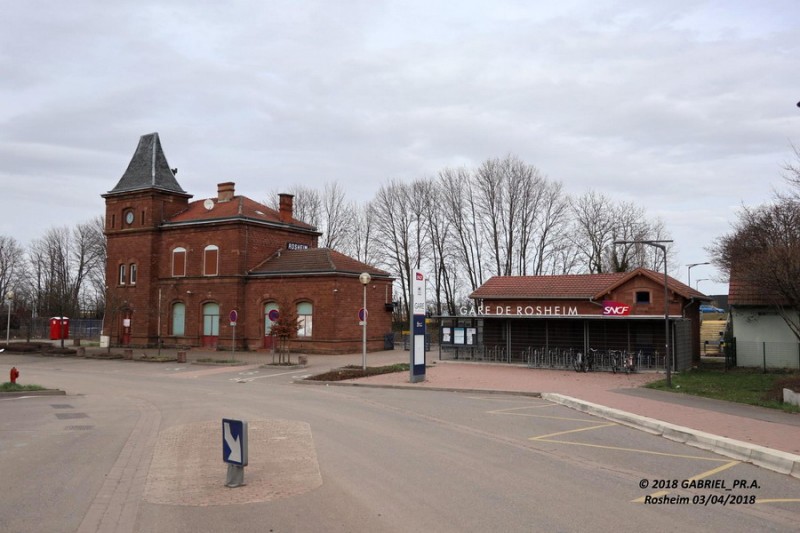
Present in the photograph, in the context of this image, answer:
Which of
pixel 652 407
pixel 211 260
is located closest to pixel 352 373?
pixel 652 407

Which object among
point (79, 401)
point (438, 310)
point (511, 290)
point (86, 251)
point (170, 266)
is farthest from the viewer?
point (86, 251)

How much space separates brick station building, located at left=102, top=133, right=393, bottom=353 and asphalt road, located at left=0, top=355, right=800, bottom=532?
24173 millimetres

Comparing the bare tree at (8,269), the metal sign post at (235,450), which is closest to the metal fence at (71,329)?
the bare tree at (8,269)

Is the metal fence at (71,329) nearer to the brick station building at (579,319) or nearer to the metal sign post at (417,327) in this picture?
the brick station building at (579,319)

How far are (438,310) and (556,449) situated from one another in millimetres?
54198

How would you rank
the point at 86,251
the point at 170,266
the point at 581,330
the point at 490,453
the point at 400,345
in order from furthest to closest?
the point at 86,251
the point at 400,345
the point at 170,266
the point at 581,330
the point at 490,453

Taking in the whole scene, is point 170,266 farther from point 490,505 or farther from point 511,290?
point 490,505

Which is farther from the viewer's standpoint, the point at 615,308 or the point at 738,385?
the point at 615,308

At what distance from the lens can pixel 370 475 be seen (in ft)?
29.6

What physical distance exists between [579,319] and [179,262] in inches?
1103

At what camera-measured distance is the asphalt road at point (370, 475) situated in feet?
22.9

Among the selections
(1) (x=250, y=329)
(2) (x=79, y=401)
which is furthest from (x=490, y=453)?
(1) (x=250, y=329)

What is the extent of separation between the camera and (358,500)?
25.2 ft

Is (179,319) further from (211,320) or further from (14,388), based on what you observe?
(14,388)
